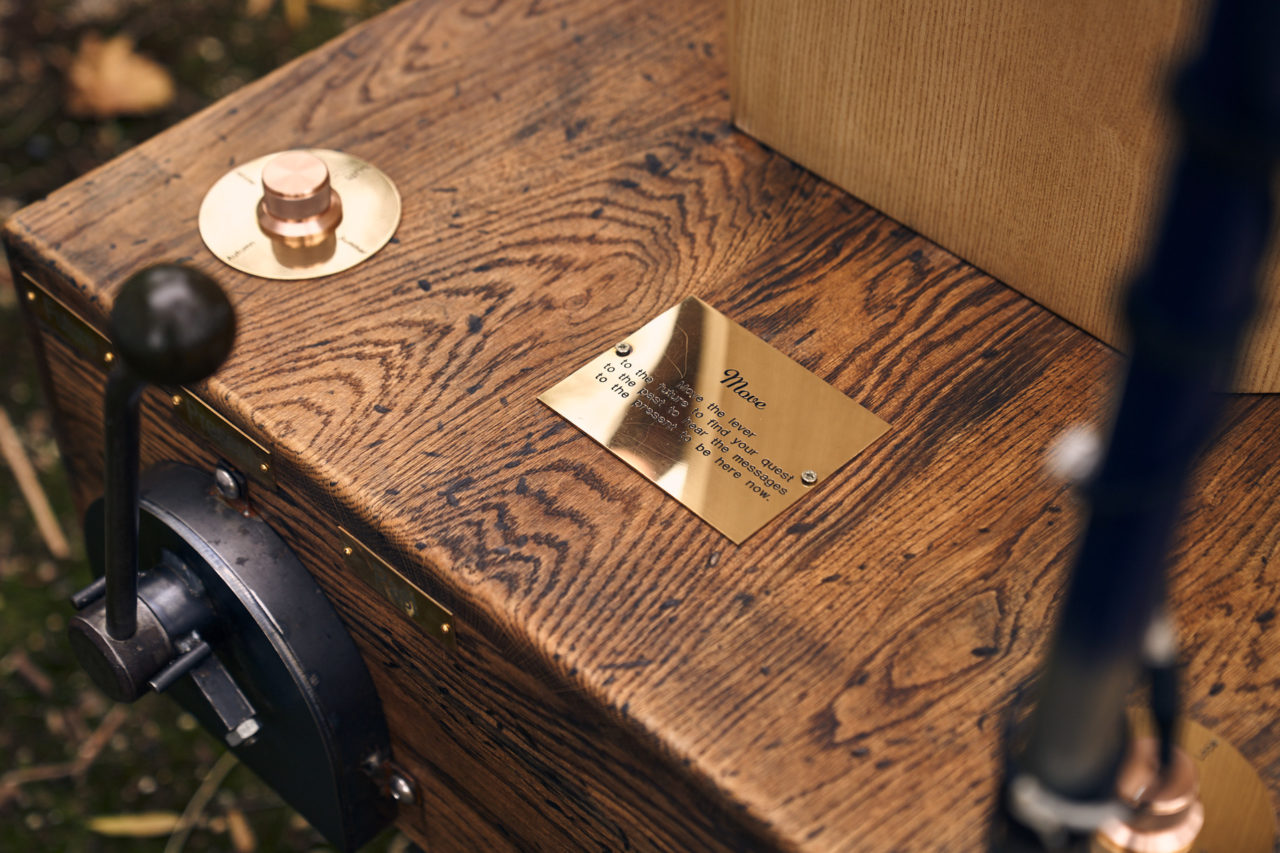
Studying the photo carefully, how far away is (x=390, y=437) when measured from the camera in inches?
29.5

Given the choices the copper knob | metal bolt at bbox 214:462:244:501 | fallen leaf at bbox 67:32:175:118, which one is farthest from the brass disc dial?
fallen leaf at bbox 67:32:175:118

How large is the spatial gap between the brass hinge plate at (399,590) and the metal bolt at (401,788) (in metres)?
0.19

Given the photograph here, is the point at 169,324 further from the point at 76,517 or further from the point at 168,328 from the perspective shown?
the point at 76,517

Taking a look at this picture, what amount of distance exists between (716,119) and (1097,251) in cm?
32

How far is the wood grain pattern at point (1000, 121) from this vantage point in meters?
0.69

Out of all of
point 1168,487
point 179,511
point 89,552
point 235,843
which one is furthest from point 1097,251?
point 235,843

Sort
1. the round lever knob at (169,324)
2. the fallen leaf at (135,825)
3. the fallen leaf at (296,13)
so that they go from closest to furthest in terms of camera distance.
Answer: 1. the round lever knob at (169,324)
2. the fallen leaf at (135,825)
3. the fallen leaf at (296,13)

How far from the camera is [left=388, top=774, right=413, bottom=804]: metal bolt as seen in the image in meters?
0.88

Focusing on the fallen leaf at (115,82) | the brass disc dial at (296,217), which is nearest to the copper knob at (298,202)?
the brass disc dial at (296,217)

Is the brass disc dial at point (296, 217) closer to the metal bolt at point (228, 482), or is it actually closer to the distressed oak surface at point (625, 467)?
the distressed oak surface at point (625, 467)

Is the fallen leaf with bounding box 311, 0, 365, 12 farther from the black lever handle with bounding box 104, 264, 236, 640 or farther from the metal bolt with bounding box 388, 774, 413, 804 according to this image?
the black lever handle with bounding box 104, 264, 236, 640

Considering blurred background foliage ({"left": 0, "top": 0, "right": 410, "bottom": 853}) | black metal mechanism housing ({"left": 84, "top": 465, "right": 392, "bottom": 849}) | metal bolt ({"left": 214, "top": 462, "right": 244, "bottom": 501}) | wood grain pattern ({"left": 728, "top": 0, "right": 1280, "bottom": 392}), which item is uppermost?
wood grain pattern ({"left": 728, "top": 0, "right": 1280, "bottom": 392})

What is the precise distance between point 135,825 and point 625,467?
688 mm

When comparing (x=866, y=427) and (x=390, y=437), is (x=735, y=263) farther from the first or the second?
(x=390, y=437)
